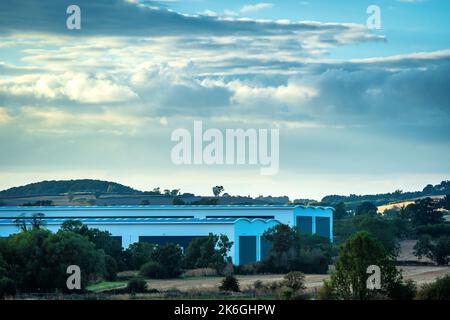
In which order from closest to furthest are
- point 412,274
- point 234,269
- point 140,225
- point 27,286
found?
point 27,286
point 412,274
point 234,269
point 140,225

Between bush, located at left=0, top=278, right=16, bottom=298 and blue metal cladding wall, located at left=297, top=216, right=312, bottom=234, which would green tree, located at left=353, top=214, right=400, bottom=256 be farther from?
bush, located at left=0, top=278, right=16, bottom=298

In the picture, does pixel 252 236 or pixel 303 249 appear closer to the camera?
pixel 303 249

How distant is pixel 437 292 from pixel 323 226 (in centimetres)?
7620

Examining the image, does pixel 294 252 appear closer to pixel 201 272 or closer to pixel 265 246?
pixel 201 272

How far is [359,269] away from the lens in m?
57.7

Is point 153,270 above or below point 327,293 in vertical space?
above

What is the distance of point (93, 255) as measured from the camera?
74438 mm

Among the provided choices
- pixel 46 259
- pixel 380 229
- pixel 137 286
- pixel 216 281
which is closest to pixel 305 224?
pixel 380 229

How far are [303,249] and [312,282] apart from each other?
24.7 metres

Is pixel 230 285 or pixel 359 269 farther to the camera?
pixel 230 285

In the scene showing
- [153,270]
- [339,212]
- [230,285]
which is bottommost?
[230,285]

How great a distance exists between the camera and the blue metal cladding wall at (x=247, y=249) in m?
108

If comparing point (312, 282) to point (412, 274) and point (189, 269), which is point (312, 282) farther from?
point (189, 269)
